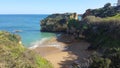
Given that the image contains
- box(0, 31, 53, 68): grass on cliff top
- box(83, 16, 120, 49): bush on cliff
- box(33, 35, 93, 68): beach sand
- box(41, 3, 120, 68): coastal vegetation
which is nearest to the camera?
box(0, 31, 53, 68): grass on cliff top

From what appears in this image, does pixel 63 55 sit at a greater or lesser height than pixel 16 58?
lesser

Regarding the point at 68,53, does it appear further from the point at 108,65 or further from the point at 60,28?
the point at 60,28

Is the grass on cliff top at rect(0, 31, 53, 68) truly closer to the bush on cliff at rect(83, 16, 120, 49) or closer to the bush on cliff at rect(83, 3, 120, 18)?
the bush on cliff at rect(83, 16, 120, 49)

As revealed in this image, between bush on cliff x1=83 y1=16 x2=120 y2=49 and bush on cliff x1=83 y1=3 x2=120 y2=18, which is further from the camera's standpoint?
bush on cliff x1=83 y1=3 x2=120 y2=18

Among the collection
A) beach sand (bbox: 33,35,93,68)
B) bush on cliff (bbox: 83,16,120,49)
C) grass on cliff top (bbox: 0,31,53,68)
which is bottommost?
beach sand (bbox: 33,35,93,68)

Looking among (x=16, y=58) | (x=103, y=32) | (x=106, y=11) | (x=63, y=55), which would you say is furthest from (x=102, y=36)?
(x=106, y=11)

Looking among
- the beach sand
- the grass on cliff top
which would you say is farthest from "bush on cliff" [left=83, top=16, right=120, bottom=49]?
the grass on cliff top

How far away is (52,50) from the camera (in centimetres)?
4403

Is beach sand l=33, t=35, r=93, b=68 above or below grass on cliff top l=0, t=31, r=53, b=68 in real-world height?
below

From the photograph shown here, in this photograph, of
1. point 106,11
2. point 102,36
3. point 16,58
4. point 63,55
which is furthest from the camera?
point 106,11

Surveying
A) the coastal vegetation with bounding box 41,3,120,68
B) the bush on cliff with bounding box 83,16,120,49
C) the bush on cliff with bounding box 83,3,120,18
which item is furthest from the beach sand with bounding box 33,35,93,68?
the bush on cliff with bounding box 83,3,120,18

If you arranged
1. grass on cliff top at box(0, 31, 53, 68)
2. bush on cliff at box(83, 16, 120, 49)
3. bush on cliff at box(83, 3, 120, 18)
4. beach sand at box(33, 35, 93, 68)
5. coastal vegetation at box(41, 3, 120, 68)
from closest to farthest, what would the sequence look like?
grass on cliff top at box(0, 31, 53, 68) < coastal vegetation at box(41, 3, 120, 68) < beach sand at box(33, 35, 93, 68) < bush on cliff at box(83, 16, 120, 49) < bush on cliff at box(83, 3, 120, 18)

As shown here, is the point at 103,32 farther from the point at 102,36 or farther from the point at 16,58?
the point at 16,58

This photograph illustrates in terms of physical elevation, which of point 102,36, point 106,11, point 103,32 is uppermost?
point 106,11
